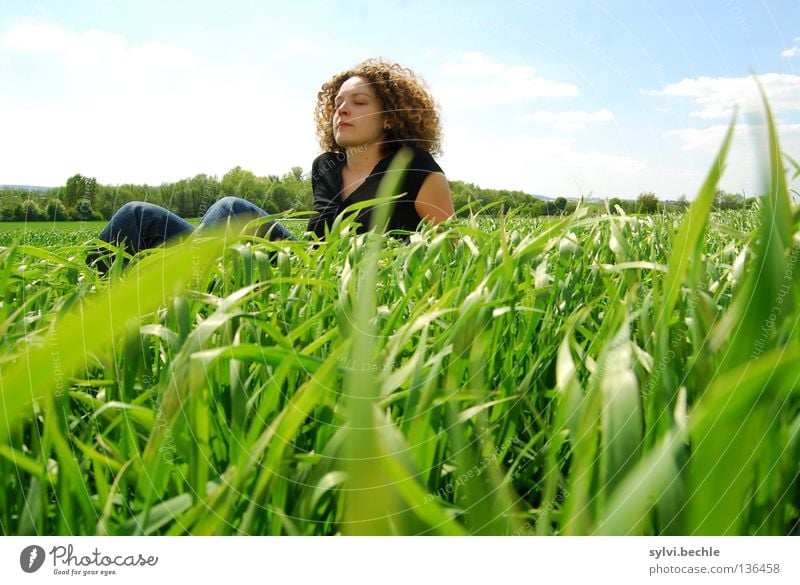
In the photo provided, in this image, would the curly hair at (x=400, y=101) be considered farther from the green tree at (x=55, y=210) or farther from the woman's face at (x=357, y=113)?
the green tree at (x=55, y=210)

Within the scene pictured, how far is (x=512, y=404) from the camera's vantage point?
47cm

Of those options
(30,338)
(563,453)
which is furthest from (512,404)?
(30,338)

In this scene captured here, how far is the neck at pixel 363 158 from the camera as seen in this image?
8.38 feet
